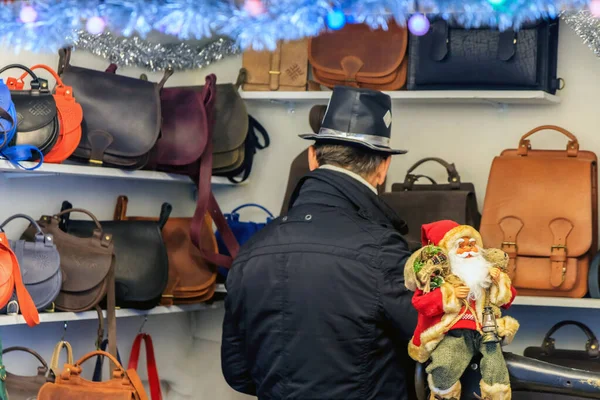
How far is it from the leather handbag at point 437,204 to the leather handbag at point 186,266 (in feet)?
2.18

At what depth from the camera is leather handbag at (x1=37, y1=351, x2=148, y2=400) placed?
2.31 metres

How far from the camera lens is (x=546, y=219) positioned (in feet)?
7.89

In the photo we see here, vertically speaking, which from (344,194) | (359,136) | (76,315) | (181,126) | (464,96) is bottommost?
(76,315)

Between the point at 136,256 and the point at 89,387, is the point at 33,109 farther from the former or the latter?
the point at 89,387

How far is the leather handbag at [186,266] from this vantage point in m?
2.82

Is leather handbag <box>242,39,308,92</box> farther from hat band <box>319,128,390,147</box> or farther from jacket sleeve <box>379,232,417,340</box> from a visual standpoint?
jacket sleeve <box>379,232,417,340</box>

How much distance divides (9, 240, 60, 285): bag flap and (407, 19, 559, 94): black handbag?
4.17 ft

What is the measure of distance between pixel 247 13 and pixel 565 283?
70.7 inches

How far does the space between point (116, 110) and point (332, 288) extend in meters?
1.12

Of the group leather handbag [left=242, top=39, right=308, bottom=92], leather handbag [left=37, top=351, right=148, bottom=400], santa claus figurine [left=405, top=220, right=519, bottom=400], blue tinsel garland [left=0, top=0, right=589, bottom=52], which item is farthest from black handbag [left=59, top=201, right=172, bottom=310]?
blue tinsel garland [left=0, top=0, right=589, bottom=52]

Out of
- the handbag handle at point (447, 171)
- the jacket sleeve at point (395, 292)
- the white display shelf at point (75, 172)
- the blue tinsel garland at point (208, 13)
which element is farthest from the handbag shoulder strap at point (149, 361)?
the blue tinsel garland at point (208, 13)

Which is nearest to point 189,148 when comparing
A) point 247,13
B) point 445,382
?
point 445,382

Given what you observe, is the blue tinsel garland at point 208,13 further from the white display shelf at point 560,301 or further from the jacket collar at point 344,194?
the white display shelf at point 560,301

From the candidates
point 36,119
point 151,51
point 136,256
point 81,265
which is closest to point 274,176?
point 151,51
